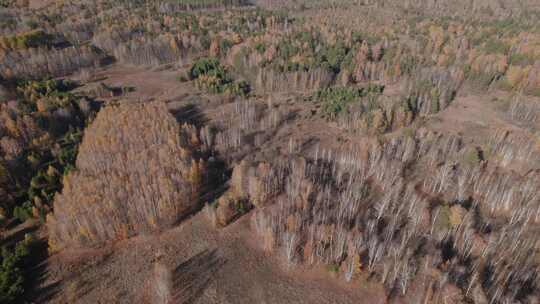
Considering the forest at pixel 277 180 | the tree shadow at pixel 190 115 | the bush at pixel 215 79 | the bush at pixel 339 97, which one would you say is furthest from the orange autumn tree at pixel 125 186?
the bush at pixel 339 97

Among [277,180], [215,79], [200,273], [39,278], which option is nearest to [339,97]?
[215,79]

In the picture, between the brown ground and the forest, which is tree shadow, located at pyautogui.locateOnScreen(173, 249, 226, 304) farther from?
the forest

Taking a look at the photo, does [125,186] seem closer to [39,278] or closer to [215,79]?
[39,278]

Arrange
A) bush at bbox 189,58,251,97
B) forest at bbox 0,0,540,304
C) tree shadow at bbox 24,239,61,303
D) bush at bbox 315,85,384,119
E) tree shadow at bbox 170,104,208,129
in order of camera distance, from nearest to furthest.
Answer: tree shadow at bbox 24,239,61,303 → forest at bbox 0,0,540,304 → tree shadow at bbox 170,104,208,129 → bush at bbox 315,85,384,119 → bush at bbox 189,58,251,97

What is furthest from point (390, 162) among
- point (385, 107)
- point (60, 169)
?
point (60, 169)

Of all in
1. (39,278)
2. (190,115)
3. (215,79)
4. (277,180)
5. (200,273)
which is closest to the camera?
(39,278)

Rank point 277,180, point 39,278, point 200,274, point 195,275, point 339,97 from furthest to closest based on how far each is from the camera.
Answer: point 339,97 < point 277,180 < point 200,274 < point 195,275 < point 39,278

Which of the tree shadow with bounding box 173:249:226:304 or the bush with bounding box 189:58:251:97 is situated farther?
the bush with bounding box 189:58:251:97

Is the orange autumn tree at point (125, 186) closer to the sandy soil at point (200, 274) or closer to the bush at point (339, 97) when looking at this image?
the sandy soil at point (200, 274)

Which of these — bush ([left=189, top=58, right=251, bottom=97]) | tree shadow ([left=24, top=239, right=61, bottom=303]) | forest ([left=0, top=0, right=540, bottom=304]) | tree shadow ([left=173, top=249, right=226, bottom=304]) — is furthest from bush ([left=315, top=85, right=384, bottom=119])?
tree shadow ([left=24, top=239, right=61, bottom=303])
